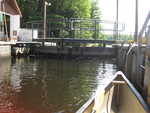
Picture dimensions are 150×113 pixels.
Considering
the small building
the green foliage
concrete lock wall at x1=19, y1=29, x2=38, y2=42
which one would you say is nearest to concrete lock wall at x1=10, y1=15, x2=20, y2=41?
the small building

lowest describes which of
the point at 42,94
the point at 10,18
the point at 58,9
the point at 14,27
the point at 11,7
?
the point at 42,94

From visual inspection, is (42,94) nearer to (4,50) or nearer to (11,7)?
(4,50)

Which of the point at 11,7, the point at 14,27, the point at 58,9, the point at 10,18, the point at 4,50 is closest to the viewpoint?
the point at 4,50

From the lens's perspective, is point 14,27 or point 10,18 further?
point 14,27

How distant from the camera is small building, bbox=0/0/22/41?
2536cm

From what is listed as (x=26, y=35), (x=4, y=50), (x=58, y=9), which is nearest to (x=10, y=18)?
(x=26, y=35)

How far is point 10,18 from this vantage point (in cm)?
2750

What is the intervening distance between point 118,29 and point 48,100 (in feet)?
68.1

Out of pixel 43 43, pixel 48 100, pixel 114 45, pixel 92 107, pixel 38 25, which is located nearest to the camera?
pixel 92 107

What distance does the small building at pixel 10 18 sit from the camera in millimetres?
25359

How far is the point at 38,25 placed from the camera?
33812 mm

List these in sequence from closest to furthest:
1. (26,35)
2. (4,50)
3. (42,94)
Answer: (42,94)
(4,50)
(26,35)

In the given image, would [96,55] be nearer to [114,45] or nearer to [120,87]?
[114,45]

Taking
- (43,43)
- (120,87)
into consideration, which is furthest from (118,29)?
(120,87)
